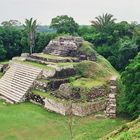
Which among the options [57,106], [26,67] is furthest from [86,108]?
[26,67]

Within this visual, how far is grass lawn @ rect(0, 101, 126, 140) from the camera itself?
59.0ft

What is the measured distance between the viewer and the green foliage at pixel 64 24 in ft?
136

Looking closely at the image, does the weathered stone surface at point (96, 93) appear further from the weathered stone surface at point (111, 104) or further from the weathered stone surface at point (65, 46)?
the weathered stone surface at point (65, 46)

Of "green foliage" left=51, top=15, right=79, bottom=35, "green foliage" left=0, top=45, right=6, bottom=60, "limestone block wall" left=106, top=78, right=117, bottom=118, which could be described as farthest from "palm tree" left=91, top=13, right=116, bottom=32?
"limestone block wall" left=106, top=78, right=117, bottom=118

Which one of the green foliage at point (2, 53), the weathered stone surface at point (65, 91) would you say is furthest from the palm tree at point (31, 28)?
the weathered stone surface at point (65, 91)

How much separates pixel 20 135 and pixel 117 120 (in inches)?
199

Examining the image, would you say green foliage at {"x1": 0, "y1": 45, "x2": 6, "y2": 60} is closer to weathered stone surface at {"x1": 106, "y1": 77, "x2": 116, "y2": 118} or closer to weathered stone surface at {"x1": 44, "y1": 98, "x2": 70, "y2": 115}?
weathered stone surface at {"x1": 44, "y1": 98, "x2": 70, "y2": 115}

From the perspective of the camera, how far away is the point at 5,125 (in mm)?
19312

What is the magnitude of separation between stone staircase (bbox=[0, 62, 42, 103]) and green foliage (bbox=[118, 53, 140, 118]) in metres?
6.23

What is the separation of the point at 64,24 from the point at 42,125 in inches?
950

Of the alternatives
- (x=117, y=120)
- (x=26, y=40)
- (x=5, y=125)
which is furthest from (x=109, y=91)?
(x=26, y=40)

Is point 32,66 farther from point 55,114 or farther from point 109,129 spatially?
point 109,129

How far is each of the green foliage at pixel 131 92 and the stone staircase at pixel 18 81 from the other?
623 cm

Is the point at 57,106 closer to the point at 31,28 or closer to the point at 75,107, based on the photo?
the point at 75,107
